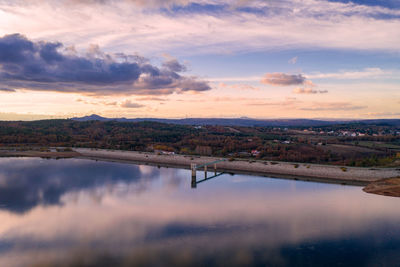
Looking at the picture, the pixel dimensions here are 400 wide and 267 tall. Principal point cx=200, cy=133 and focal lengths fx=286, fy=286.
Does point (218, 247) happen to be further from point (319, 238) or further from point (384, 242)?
point (384, 242)

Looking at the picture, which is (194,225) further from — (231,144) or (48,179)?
(231,144)

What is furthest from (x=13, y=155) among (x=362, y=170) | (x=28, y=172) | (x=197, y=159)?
(x=362, y=170)

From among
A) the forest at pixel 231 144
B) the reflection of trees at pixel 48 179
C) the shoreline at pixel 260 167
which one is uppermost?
the forest at pixel 231 144

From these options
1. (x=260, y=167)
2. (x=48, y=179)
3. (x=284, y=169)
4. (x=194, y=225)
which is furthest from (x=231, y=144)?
(x=194, y=225)

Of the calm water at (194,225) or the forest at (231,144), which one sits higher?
the forest at (231,144)

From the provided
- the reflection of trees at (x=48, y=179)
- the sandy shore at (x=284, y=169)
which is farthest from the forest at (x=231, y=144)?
the reflection of trees at (x=48, y=179)

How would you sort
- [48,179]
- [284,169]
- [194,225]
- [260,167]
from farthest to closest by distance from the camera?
[260,167] → [284,169] → [48,179] → [194,225]

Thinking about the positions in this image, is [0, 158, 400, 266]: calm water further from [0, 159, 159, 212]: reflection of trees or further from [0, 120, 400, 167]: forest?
[0, 120, 400, 167]: forest

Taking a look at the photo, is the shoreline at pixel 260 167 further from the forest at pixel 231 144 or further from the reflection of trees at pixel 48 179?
the reflection of trees at pixel 48 179
